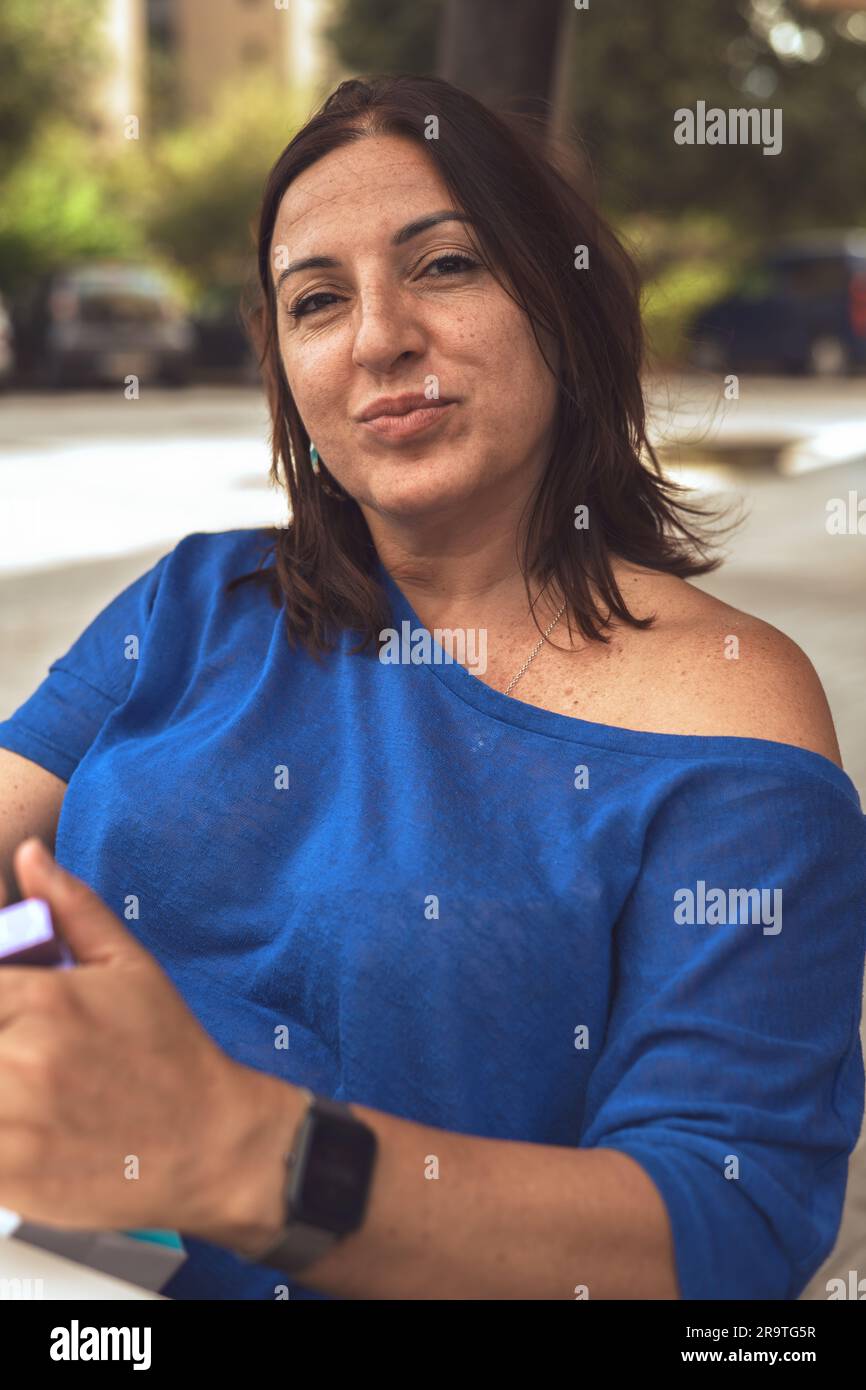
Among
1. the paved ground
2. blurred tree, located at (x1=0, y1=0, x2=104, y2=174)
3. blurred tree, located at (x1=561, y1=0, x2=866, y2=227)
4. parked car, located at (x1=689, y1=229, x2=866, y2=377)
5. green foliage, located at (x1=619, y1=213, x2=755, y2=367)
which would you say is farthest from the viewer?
blurred tree, located at (x1=561, y1=0, x2=866, y2=227)

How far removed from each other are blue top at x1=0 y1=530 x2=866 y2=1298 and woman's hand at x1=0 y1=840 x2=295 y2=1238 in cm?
26

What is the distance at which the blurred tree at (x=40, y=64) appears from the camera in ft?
86.6

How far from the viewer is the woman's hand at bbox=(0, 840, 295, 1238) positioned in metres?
1.21

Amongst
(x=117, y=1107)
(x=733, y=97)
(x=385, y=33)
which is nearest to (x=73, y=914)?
(x=117, y=1107)

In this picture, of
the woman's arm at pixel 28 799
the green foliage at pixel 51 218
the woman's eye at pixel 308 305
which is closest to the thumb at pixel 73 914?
the woman's arm at pixel 28 799

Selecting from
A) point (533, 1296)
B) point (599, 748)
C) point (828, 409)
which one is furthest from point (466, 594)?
point (828, 409)

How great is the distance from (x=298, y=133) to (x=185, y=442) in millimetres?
14066

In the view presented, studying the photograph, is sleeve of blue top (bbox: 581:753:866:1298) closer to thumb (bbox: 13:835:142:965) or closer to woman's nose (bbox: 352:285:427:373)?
thumb (bbox: 13:835:142:965)

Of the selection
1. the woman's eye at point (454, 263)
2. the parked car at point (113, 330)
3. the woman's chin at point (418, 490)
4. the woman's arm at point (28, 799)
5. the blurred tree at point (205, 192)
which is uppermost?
the blurred tree at point (205, 192)

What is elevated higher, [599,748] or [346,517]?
[346,517]

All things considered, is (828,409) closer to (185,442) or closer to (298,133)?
(185,442)

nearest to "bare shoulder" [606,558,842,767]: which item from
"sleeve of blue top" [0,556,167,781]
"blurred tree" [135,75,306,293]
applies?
"sleeve of blue top" [0,556,167,781]

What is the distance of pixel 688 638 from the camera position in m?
1.75

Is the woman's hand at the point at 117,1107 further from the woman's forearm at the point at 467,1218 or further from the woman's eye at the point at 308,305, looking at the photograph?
the woman's eye at the point at 308,305
